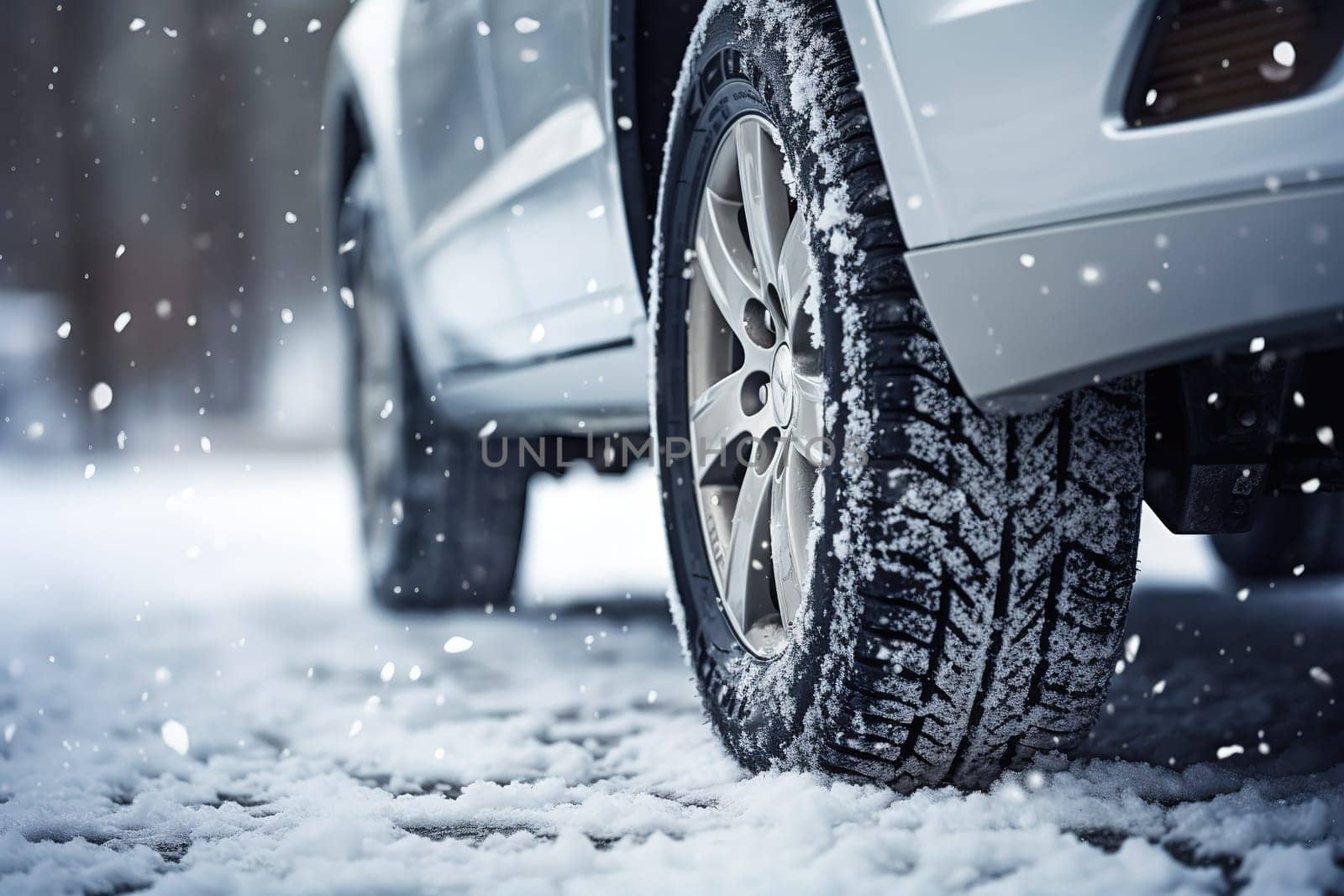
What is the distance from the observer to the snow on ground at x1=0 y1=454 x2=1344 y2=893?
47.8 inches

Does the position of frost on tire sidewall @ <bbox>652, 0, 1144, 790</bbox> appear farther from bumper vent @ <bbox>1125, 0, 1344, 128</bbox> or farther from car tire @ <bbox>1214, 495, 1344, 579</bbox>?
car tire @ <bbox>1214, 495, 1344, 579</bbox>

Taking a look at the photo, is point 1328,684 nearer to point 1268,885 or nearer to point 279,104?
point 1268,885

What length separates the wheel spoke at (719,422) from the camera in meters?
1.67

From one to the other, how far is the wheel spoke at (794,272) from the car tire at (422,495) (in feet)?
5.17

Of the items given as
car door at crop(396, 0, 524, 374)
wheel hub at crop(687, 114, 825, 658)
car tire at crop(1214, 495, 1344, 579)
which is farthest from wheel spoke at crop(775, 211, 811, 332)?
car tire at crop(1214, 495, 1344, 579)

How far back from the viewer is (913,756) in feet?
4.40

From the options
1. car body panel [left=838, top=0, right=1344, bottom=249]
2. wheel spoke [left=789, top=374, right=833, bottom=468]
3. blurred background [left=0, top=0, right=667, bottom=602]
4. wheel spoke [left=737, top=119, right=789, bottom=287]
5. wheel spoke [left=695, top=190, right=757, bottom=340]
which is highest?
car body panel [left=838, top=0, right=1344, bottom=249]

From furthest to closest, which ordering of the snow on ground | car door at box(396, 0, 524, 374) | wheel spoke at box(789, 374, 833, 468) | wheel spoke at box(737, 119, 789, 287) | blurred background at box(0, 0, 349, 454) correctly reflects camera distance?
blurred background at box(0, 0, 349, 454)
car door at box(396, 0, 524, 374)
wheel spoke at box(737, 119, 789, 287)
wheel spoke at box(789, 374, 833, 468)
the snow on ground

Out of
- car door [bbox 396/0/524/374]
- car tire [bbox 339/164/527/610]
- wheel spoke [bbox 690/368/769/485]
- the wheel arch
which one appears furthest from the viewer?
car tire [bbox 339/164/527/610]

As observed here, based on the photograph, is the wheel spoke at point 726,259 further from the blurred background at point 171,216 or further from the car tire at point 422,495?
the blurred background at point 171,216

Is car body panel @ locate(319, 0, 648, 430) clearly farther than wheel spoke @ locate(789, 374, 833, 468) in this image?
Yes

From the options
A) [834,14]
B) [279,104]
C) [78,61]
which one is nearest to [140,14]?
[78,61]

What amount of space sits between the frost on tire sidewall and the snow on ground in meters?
0.09

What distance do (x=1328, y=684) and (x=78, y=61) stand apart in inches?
551
